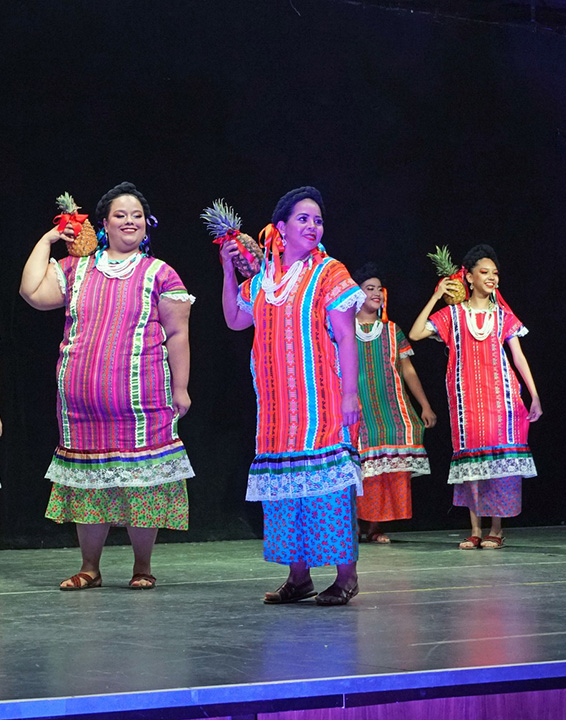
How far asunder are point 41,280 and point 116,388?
1.60 ft

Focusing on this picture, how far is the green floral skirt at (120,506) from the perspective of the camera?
4.12m

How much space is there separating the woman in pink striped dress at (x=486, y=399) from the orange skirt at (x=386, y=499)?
48 centimetres

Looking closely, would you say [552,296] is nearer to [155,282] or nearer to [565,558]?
[565,558]

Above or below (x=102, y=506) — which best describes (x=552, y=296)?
above

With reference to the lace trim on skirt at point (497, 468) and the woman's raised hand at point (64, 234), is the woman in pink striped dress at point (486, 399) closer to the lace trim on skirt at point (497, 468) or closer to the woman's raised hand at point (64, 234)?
the lace trim on skirt at point (497, 468)

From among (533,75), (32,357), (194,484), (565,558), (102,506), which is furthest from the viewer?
(533,75)

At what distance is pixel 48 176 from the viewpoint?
5.98 metres

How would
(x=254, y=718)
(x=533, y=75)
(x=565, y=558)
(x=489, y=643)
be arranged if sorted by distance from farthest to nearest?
(x=533, y=75) → (x=565, y=558) → (x=489, y=643) → (x=254, y=718)

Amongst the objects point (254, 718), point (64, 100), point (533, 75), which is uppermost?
point (533, 75)

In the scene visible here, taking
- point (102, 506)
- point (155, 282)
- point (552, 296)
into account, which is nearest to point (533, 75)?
point (552, 296)

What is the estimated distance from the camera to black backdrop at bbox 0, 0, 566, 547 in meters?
5.93

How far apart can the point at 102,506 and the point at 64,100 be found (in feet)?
8.97

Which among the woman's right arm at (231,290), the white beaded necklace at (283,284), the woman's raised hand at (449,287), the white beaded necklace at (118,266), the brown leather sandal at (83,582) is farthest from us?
the woman's raised hand at (449,287)

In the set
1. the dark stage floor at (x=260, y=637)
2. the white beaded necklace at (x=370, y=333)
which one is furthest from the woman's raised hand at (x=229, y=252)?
the white beaded necklace at (x=370, y=333)
